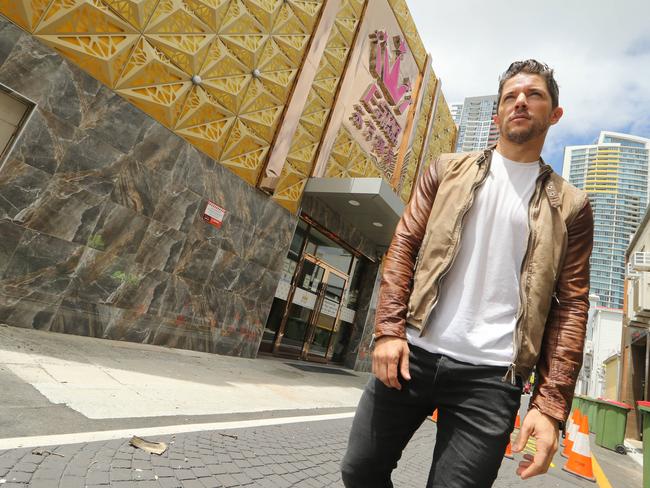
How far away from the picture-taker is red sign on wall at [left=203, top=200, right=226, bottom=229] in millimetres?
7196

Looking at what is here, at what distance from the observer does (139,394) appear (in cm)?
383

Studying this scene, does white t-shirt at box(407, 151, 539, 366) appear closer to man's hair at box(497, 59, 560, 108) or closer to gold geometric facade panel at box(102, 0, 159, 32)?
man's hair at box(497, 59, 560, 108)

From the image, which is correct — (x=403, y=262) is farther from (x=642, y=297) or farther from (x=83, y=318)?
(x=642, y=297)

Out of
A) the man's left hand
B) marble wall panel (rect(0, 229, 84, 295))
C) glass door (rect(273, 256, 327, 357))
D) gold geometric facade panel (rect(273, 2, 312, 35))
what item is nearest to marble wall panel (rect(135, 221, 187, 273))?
marble wall panel (rect(0, 229, 84, 295))

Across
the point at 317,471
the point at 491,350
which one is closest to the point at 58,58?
the point at 317,471

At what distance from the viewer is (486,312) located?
151cm

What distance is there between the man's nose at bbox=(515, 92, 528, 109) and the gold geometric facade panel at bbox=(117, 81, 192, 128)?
5.89m

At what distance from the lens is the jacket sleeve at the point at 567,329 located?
140cm

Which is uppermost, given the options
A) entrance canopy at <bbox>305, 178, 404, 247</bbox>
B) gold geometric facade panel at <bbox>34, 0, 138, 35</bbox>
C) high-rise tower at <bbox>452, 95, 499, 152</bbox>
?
high-rise tower at <bbox>452, 95, 499, 152</bbox>

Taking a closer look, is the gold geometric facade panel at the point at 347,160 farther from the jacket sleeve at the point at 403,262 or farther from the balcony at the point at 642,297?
the balcony at the point at 642,297

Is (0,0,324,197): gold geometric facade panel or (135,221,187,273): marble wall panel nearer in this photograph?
(0,0,324,197): gold geometric facade panel

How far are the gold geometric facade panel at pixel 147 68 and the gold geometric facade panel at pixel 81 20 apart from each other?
1.01ft

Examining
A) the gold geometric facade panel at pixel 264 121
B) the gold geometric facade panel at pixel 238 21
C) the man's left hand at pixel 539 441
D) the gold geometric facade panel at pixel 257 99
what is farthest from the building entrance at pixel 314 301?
the man's left hand at pixel 539 441

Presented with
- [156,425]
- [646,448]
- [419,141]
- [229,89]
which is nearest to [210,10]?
[229,89]
